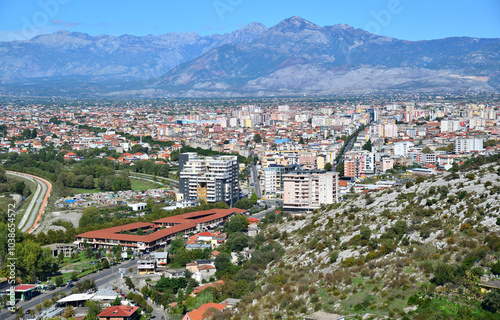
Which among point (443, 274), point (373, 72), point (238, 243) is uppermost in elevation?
point (373, 72)

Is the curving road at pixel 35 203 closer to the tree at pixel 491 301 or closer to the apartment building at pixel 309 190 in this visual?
the apartment building at pixel 309 190

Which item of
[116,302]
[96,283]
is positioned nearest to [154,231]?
[96,283]

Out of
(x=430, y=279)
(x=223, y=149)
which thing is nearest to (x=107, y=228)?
(x=430, y=279)

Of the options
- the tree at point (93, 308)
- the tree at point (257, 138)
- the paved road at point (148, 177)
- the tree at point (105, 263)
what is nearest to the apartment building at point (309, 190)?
the tree at point (105, 263)

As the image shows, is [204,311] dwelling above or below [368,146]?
below

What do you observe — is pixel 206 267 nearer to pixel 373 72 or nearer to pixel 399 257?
pixel 399 257

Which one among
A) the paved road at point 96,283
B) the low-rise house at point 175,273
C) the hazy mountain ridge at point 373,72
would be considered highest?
the hazy mountain ridge at point 373,72

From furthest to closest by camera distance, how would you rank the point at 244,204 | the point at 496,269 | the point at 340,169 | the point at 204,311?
the point at 340,169, the point at 244,204, the point at 204,311, the point at 496,269

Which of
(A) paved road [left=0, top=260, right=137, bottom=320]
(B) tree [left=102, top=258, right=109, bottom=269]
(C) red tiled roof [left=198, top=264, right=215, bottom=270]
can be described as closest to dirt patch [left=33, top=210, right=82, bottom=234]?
(B) tree [left=102, top=258, right=109, bottom=269]
